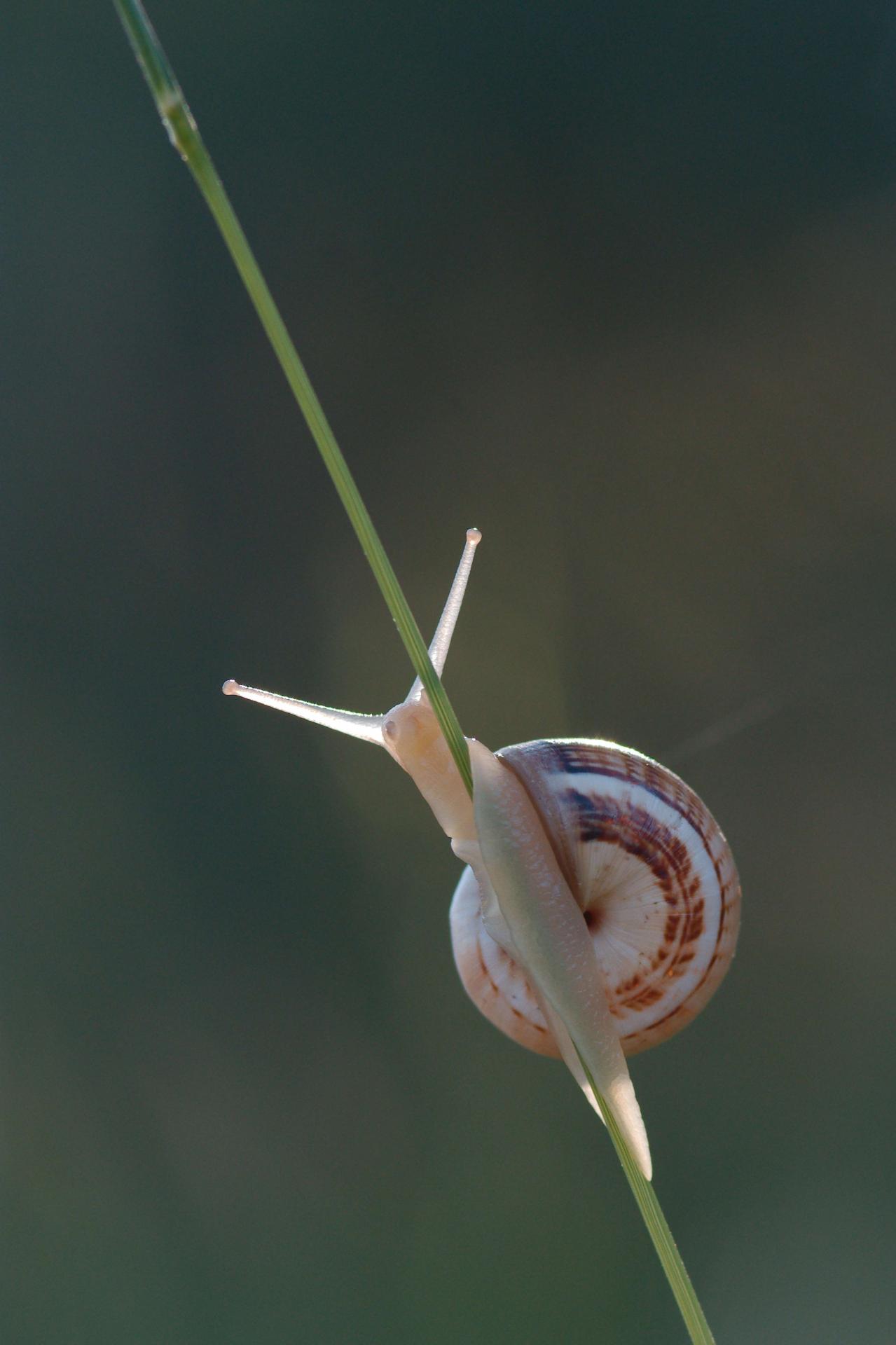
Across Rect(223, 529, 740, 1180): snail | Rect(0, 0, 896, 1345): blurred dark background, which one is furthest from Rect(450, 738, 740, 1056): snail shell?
Rect(0, 0, 896, 1345): blurred dark background

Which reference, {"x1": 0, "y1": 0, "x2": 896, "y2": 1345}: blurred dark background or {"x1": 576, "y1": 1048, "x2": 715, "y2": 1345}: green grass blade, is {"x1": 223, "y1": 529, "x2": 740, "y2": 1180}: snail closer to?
{"x1": 576, "y1": 1048, "x2": 715, "y2": 1345}: green grass blade

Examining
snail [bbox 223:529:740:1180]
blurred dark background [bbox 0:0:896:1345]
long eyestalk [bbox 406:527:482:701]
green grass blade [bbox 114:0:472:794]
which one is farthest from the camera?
blurred dark background [bbox 0:0:896:1345]

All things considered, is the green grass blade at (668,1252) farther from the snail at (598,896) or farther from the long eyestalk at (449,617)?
the long eyestalk at (449,617)

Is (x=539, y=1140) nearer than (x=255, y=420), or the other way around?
(x=539, y=1140)

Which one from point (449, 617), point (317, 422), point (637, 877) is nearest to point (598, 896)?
point (637, 877)

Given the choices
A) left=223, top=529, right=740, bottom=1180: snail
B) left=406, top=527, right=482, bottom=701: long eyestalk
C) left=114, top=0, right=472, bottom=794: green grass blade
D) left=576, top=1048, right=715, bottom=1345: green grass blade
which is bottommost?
left=576, top=1048, right=715, bottom=1345: green grass blade

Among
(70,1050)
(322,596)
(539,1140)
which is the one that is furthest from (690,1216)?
(322,596)

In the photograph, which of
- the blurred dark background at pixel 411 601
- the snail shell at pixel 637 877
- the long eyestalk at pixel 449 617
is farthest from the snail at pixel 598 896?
the blurred dark background at pixel 411 601

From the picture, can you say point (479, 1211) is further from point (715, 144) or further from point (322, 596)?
point (715, 144)
